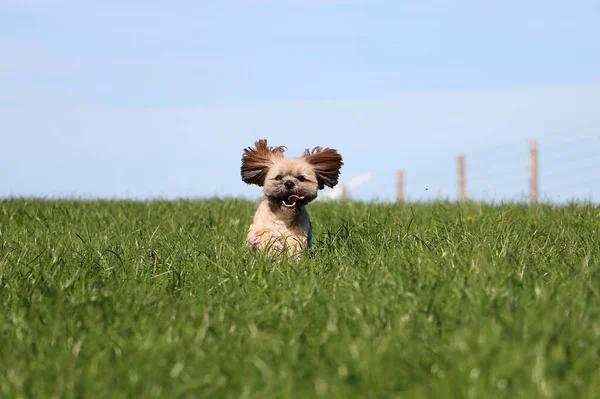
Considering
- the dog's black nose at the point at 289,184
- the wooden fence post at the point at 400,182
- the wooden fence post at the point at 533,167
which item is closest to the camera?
the dog's black nose at the point at 289,184

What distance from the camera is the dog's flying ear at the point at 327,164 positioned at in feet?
24.8

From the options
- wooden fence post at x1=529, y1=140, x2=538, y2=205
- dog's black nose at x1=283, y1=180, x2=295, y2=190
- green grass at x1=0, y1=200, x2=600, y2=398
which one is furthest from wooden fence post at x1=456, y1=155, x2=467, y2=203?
dog's black nose at x1=283, y1=180, x2=295, y2=190

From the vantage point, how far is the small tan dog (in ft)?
23.4

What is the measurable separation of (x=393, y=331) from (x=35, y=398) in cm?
175

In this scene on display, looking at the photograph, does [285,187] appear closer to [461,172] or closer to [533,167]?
[533,167]

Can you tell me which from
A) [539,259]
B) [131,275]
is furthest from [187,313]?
[539,259]

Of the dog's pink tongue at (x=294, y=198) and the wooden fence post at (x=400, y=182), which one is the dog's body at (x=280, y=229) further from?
the wooden fence post at (x=400, y=182)

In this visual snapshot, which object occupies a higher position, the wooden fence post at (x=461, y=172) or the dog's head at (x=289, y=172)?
the wooden fence post at (x=461, y=172)

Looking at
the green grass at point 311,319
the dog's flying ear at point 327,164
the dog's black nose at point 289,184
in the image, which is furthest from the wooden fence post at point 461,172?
the dog's black nose at point 289,184

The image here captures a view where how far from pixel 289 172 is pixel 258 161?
17.4 inches

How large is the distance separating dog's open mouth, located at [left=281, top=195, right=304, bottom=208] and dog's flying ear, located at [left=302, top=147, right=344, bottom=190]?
0.46m

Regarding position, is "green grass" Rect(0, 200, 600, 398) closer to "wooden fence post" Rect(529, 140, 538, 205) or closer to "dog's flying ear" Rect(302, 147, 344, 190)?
"dog's flying ear" Rect(302, 147, 344, 190)

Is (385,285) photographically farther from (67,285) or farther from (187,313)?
(67,285)

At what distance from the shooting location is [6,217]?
11273mm
